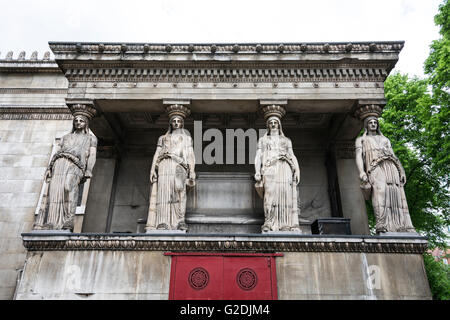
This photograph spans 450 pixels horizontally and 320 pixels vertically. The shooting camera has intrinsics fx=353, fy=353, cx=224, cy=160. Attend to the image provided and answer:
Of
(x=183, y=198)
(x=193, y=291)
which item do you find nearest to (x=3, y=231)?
(x=183, y=198)

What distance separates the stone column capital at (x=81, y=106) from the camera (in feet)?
40.7

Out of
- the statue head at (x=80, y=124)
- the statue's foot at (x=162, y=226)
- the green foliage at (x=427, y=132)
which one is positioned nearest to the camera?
the statue's foot at (x=162, y=226)

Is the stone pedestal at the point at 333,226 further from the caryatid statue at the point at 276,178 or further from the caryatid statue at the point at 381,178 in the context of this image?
the caryatid statue at the point at 276,178

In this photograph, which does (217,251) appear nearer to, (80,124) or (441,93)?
(80,124)

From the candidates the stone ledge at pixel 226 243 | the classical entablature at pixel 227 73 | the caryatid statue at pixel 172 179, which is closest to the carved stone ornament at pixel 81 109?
the classical entablature at pixel 227 73

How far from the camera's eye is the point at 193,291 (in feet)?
31.4

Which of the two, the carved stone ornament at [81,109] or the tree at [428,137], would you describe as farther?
the tree at [428,137]

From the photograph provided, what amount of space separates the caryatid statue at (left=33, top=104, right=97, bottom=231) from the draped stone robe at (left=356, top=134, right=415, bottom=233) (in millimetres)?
9229

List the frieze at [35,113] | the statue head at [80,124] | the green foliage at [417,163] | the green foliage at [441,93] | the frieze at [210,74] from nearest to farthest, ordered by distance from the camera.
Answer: the statue head at [80,124] < the frieze at [210,74] < the green foliage at [441,93] < the frieze at [35,113] < the green foliage at [417,163]

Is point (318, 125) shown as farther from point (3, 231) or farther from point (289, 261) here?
point (3, 231)

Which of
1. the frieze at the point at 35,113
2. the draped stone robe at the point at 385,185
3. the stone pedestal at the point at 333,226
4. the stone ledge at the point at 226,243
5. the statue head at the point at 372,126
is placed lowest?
the stone ledge at the point at 226,243

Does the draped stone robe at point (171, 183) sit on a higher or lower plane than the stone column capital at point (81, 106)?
lower

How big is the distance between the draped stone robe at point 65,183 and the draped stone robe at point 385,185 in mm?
9285
